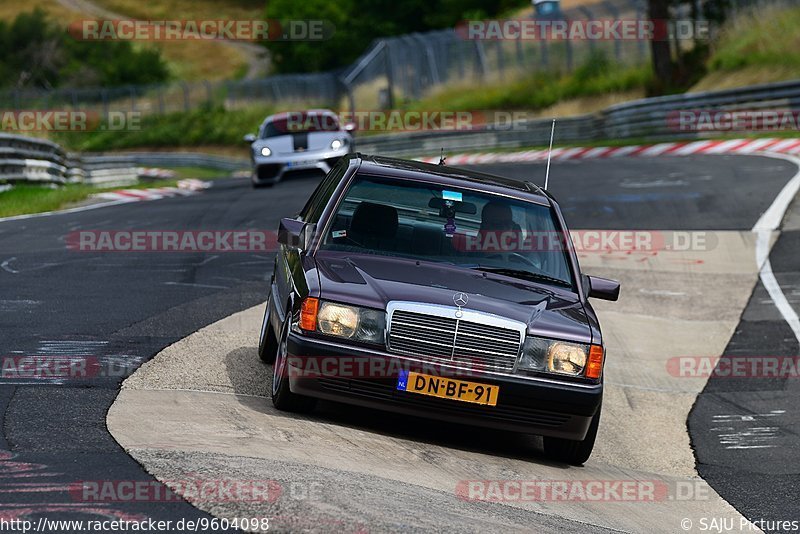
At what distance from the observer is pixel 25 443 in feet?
19.6

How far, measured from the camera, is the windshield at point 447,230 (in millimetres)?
7902

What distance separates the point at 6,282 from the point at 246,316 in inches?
95.7

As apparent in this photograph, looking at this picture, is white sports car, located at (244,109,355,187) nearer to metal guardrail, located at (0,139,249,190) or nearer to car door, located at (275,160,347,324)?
metal guardrail, located at (0,139,249,190)

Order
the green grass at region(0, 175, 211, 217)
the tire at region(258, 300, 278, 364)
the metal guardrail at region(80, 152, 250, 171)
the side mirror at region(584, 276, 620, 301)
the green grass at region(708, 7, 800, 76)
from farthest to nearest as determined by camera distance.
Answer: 1. the metal guardrail at region(80, 152, 250, 171)
2. the green grass at region(708, 7, 800, 76)
3. the green grass at region(0, 175, 211, 217)
4. the tire at region(258, 300, 278, 364)
5. the side mirror at region(584, 276, 620, 301)

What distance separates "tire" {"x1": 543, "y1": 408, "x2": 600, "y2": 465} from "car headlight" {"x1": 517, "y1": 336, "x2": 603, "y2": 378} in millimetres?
409

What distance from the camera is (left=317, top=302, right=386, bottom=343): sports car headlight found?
6.94 metres

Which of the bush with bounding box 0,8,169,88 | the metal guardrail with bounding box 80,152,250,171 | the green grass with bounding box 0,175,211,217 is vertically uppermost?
the bush with bounding box 0,8,169,88

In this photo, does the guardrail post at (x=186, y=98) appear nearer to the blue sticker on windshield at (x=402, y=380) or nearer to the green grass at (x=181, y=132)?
the green grass at (x=181, y=132)

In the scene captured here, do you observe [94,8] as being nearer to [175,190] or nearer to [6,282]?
[175,190]

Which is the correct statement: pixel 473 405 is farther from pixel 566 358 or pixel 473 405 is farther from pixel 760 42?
pixel 760 42

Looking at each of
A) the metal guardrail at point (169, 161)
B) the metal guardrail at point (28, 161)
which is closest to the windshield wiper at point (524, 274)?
the metal guardrail at point (28, 161)

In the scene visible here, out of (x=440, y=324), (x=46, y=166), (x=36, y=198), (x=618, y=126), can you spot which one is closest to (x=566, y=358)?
(x=440, y=324)

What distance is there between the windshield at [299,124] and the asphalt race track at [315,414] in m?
8.61

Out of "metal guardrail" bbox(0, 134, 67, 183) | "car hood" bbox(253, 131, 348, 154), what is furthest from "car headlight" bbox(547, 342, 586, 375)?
"metal guardrail" bbox(0, 134, 67, 183)
